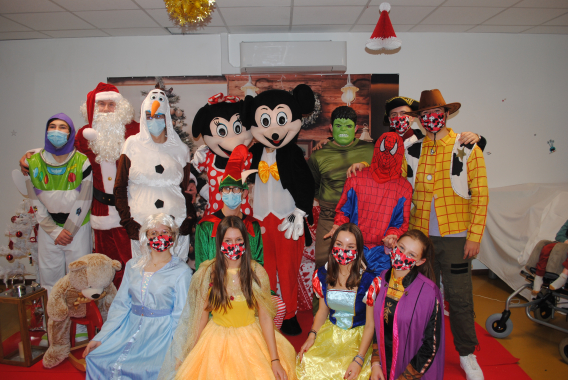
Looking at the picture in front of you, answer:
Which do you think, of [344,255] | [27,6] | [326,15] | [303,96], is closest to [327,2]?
[326,15]

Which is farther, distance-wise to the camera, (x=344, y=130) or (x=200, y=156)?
(x=200, y=156)

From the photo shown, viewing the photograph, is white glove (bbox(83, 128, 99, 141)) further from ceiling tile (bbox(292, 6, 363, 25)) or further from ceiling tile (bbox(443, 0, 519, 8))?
ceiling tile (bbox(443, 0, 519, 8))

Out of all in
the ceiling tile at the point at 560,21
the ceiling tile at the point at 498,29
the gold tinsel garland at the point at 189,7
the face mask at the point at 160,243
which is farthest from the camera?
the ceiling tile at the point at 498,29

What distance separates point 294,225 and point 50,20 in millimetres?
4084

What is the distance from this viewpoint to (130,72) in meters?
4.91

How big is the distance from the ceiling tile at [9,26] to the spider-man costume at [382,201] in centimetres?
480

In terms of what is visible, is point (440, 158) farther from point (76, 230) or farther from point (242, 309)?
point (76, 230)

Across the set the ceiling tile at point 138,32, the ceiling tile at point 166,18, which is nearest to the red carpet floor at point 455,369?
the ceiling tile at point 166,18

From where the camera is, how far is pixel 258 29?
4.71 m

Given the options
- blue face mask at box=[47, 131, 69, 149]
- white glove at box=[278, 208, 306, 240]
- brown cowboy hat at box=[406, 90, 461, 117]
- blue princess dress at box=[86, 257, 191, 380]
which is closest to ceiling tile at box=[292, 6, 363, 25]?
brown cowboy hat at box=[406, 90, 461, 117]

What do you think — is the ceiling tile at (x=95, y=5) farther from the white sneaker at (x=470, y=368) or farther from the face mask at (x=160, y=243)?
the white sneaker at (x=470, y=368)

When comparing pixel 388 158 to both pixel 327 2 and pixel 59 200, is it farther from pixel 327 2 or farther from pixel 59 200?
pixel 59 200

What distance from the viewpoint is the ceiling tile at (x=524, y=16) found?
4.22 m

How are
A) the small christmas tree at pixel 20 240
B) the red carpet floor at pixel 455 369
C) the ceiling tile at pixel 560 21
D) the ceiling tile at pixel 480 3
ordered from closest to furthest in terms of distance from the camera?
the red carpet floor at pixel 455 369, the small christmas tree at pixel 20 240, the ceiling tile at pixel 480 3, the ceiling tile at pixel 560 21
